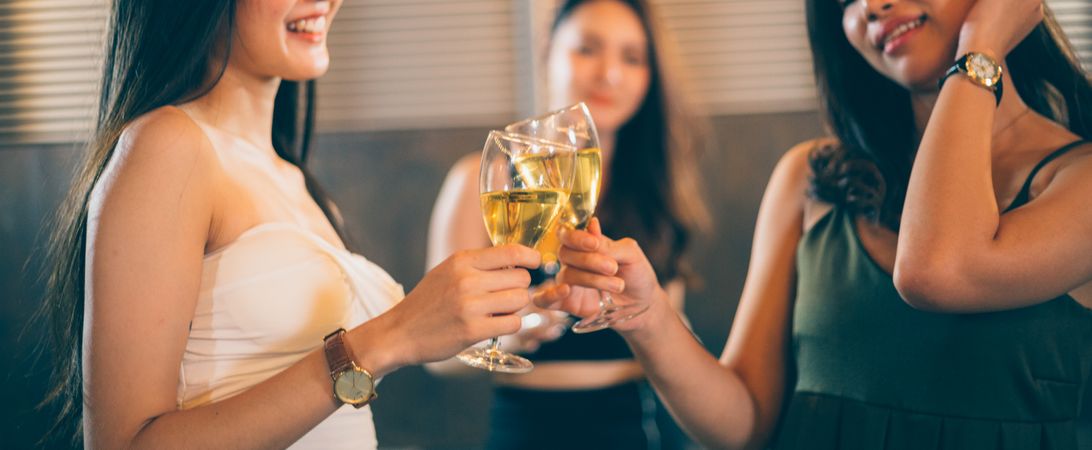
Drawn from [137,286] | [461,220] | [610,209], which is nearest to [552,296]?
[137,286]

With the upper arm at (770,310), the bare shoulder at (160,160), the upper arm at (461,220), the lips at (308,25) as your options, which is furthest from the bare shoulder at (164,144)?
the upper arm at (461,220)

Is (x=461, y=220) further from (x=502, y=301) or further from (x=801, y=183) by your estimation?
(x=502, y=301)

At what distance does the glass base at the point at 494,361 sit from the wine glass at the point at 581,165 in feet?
0.34

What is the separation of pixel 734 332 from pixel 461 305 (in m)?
0.73

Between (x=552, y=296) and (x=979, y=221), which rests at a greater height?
(x=979, y=221)

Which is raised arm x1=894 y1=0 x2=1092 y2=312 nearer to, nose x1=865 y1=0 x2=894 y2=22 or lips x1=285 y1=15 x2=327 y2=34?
nose x1=865 y1=0 x2=894 y2=22

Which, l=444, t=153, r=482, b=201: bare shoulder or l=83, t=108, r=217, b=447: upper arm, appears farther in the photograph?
l=444, t=153, r=482, b=201: bare shoulder

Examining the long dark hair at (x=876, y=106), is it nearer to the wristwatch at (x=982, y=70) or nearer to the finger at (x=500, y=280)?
the wristwatch at (x=982, y=70)

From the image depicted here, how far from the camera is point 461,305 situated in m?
1.17

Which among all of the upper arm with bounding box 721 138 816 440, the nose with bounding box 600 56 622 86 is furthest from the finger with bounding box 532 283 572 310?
the nose with bounding box 600 56 622 86

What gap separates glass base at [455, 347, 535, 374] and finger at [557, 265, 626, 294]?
0.46ft

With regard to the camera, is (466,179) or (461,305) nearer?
(461,305)

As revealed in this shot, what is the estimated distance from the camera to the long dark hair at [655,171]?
9.53ft

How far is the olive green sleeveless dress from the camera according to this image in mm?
1400
